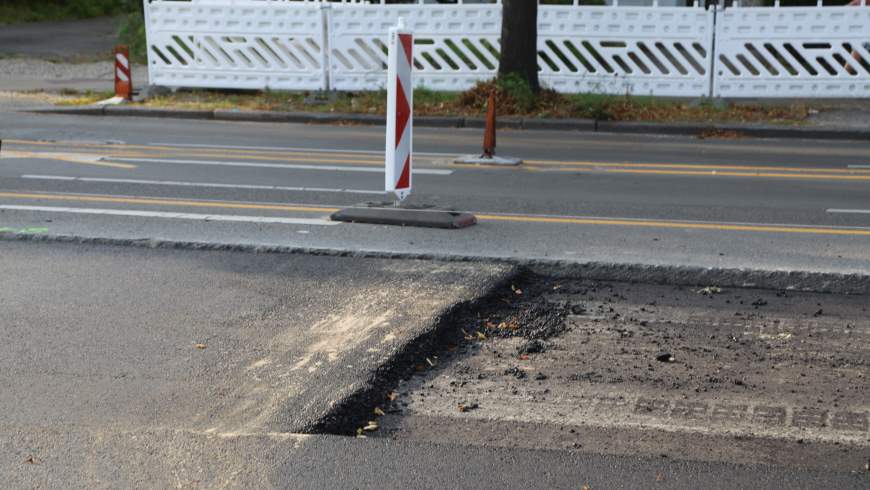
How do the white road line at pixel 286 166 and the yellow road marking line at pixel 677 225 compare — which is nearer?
the yellow road marking line at pixel 677 225

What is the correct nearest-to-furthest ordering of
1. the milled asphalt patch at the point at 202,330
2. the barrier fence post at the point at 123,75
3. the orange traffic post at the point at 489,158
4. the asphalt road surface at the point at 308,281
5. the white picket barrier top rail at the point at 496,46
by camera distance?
the asphalt road surface at the point at 308,281, the milled asphalt patch at the point at 202,330, the orange traffic post at the point at 489,158, the white picket barrier top rail at the point at 496,46, the barrier fence post at the point at 123,75

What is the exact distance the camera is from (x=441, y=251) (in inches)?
312

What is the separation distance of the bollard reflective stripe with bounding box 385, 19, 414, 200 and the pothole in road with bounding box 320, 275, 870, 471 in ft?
6.97

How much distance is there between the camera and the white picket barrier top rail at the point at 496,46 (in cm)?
1773

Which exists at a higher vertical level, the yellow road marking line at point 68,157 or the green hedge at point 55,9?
the green hedge at point 55,9

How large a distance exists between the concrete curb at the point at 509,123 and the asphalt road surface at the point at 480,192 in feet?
1.95

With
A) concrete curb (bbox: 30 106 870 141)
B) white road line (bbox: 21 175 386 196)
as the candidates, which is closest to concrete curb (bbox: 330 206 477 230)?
white road line (bbox: 21 175 386 196)

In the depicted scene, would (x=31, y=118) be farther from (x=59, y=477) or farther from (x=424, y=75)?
(x=59, y=477)

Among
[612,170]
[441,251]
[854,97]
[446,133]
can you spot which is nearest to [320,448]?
[441,251]

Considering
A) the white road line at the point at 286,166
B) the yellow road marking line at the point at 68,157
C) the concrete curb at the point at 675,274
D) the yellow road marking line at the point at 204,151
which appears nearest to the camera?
the concrete curb at the point at 675,274

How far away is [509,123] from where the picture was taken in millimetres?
16828

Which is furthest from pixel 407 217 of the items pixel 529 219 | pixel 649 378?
pixel 649 378

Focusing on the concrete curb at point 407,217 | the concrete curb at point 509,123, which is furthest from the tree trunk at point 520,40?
the concrete curb at point 407,217

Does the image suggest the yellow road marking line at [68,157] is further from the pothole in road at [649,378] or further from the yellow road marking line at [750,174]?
the pothole in road at [649,378]
